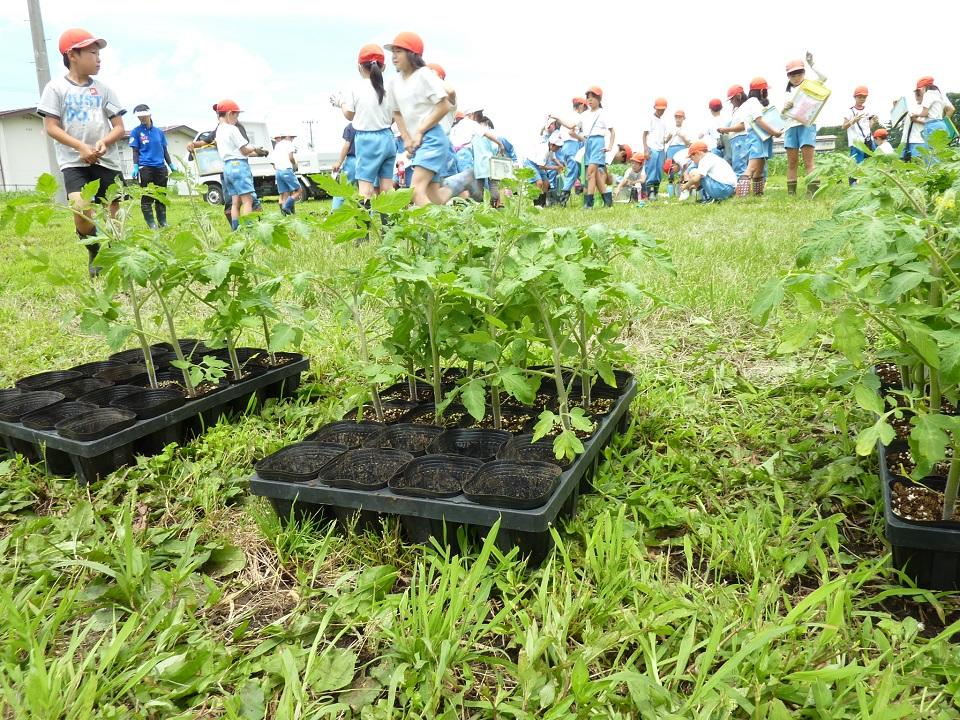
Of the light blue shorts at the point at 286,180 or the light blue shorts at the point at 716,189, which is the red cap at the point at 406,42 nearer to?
the light blue shorts at the point at 716,189

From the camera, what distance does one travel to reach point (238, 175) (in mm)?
8312

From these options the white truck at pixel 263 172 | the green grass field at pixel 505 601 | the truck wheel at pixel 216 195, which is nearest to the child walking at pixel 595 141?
the white truck at pixel 263 172

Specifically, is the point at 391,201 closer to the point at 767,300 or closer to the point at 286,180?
the point at 767,300

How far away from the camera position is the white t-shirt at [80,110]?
5059 mm

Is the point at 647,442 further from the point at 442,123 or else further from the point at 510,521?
the point at 442,123

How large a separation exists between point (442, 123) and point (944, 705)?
557cm

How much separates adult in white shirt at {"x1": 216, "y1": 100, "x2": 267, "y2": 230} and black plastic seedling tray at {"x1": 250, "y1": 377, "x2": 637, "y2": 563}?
711 cm

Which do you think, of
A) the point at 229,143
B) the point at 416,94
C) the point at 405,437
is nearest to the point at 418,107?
the point at 416,94

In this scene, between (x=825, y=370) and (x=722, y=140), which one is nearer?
(x=825, y=370)

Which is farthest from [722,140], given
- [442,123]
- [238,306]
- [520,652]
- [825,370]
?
[520,652]

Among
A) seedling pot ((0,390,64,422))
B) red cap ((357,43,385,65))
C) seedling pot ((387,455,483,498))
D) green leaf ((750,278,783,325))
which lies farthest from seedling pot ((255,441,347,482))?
red cap ((357,43,385,65))

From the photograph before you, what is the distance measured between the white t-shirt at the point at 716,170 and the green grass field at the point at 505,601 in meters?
9.85

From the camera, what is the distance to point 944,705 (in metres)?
1.23

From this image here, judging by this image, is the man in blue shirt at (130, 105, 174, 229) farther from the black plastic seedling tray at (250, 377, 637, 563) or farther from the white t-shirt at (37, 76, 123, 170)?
the black plastic seedling tray at (250, 377, 637, 563)
